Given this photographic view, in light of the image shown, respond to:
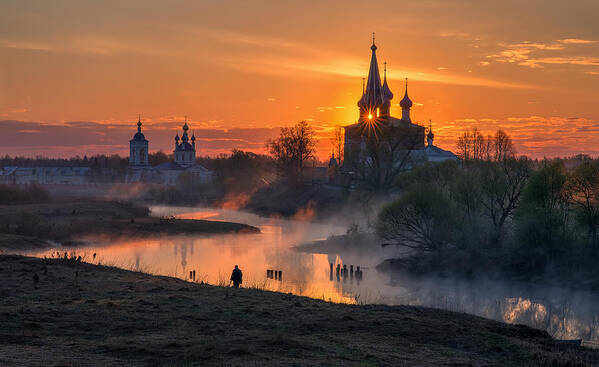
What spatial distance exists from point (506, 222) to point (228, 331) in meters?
28.8

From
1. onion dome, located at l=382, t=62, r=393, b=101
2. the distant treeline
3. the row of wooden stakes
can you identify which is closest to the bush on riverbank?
the distant treeline

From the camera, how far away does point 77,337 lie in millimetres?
14055

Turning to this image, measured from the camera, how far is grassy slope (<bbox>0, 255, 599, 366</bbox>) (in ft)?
42.3

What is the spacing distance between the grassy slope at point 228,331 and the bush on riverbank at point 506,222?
16030 millimetres

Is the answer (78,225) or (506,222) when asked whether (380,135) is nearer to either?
(506,222)

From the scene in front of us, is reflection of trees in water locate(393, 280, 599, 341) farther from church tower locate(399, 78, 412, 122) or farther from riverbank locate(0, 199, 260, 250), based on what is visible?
church tower locate(399, 78, 412, 122)

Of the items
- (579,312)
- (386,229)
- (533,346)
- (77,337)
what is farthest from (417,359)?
(386,229)

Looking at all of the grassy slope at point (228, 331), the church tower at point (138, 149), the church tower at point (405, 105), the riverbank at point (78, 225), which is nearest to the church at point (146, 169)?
the church tower at point (138, 149)

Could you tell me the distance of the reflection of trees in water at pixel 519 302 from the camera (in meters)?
24.3

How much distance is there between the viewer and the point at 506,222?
129 feet

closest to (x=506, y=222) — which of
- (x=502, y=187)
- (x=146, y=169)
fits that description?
(x=502, y=187)

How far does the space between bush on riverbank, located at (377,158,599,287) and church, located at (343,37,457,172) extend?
16.2 meters

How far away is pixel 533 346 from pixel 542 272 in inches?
717

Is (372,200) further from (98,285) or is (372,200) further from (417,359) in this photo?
(417,359)
